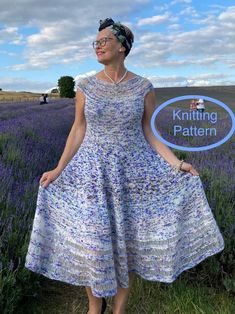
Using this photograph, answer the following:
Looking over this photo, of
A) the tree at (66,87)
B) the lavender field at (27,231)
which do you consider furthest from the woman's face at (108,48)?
the tree at (66,87)

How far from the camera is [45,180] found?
2588 millimetres

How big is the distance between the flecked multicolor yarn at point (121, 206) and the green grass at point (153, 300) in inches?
19.3

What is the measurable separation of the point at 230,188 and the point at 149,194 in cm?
178

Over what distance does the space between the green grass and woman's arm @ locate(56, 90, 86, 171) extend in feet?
3.60

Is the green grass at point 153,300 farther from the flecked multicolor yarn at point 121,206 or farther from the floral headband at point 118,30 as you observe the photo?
the floral headband at point 118,30

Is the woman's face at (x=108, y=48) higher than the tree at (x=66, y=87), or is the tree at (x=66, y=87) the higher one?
the woman's face at (x=108, y=48)

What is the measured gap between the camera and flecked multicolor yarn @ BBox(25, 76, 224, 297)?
2477 millimetres

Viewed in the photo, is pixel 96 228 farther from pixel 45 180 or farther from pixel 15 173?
pixel 15 173

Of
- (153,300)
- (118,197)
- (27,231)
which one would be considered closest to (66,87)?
(27,231)

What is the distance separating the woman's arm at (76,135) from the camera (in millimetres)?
2615

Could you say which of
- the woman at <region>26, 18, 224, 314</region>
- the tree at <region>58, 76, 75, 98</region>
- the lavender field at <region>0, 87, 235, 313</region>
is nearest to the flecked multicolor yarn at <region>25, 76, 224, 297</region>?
the woman at <region>26, 18, 224, 314</region>

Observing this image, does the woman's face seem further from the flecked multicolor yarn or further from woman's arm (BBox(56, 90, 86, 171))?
woman's arm (BBox(56, 90, 86, 171))

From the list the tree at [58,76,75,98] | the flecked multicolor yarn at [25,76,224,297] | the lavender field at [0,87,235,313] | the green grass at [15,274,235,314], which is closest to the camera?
the flecked multicolor yarn at [25,76,224,297]

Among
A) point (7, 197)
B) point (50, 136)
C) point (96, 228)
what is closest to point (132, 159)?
point (96, 228)
